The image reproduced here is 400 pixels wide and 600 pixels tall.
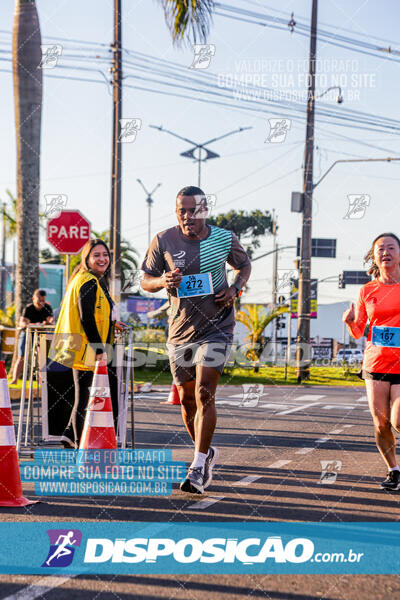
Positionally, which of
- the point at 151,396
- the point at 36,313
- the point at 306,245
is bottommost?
the point at 151,396

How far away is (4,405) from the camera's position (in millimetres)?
5375

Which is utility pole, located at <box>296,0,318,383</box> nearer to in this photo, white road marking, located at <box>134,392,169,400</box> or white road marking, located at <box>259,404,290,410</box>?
white road marking, located at <box>134,392,169,400</box>

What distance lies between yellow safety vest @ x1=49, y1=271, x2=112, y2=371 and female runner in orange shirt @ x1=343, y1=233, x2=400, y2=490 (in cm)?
207

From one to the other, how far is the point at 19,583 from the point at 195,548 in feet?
3.10

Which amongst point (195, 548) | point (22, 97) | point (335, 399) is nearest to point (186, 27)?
point (22, 97)

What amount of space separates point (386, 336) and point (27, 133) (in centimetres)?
1117

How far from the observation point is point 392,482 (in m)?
5.81

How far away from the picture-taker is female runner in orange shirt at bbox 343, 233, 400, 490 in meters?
5.87

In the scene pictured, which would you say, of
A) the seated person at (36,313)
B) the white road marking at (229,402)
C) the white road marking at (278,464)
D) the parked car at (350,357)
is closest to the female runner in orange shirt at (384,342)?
the white road marking at (278,464)

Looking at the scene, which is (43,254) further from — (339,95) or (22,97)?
(22,97)

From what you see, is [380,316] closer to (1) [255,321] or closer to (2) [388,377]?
(2) [388,377]

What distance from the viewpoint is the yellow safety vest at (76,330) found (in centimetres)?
665

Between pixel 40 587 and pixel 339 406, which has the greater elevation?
pixel 40 587

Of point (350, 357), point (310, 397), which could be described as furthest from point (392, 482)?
point (350, 357)
